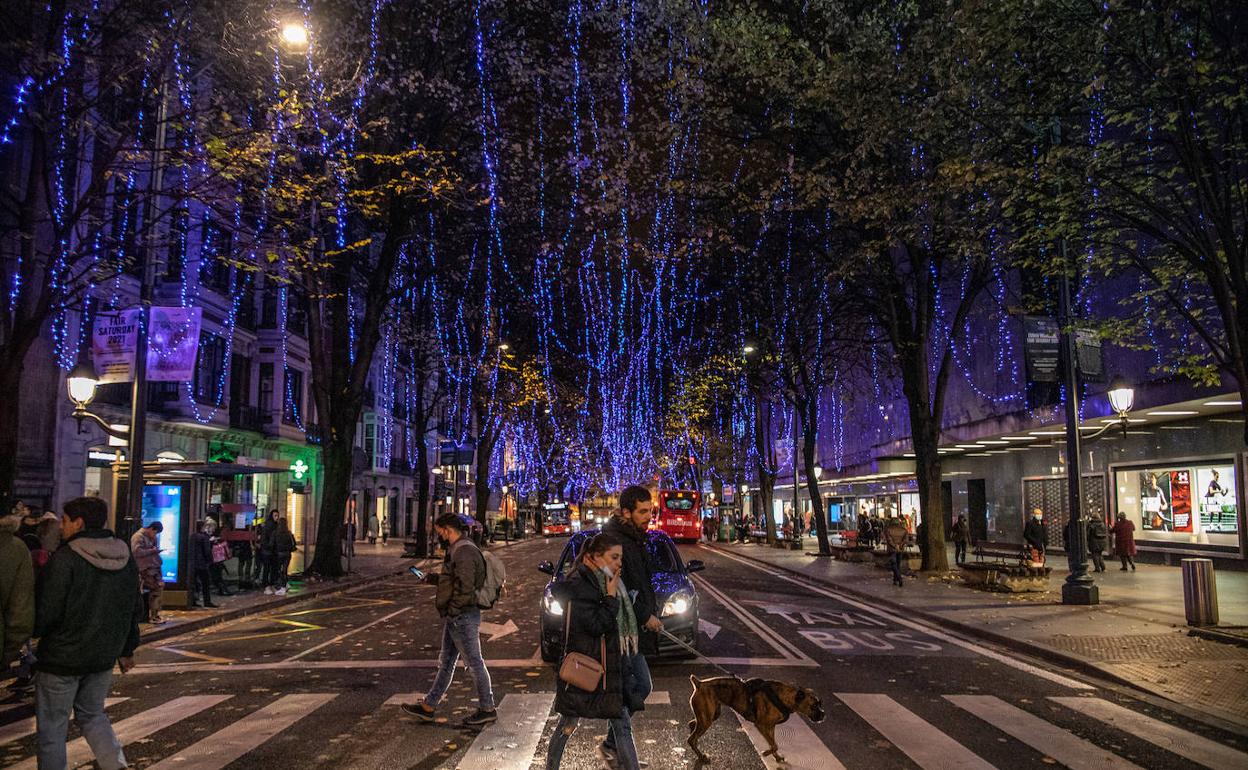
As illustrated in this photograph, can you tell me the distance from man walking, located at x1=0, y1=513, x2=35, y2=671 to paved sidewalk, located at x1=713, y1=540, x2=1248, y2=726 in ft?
31.8

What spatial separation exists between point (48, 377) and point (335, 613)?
11086 mm

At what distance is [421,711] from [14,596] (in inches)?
136

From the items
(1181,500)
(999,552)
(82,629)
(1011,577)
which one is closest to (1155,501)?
(1181,500)

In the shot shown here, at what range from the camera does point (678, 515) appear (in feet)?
162

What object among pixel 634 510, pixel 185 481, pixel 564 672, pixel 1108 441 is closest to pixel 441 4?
pixel 185 481

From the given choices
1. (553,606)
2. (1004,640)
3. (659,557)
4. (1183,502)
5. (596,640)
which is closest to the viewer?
(596,640)

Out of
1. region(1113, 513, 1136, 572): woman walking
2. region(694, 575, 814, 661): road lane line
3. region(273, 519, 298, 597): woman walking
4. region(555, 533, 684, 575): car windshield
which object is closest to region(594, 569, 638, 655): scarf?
region(555, 533, 684, 575): car windshield

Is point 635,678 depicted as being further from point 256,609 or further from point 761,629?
point 256,609

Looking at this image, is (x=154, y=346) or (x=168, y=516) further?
(x=168, y=516)

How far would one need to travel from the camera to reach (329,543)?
2353 centimetres

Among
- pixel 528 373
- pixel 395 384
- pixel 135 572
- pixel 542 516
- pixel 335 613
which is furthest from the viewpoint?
pixel 542 516

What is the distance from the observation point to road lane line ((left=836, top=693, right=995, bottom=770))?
253 inches

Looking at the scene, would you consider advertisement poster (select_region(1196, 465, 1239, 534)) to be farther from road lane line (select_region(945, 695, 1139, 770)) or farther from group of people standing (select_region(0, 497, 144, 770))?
group of people standing (select_region(0, 497, 144, 770))

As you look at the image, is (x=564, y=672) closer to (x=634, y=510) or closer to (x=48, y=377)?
(x=634, y=510)
